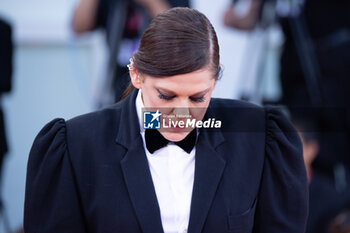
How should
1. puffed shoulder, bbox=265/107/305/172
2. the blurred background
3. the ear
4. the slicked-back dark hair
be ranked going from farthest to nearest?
the blurred background, puffed shoulder, bbox=265/107/305/172, the ear, the slicked-back dark hair

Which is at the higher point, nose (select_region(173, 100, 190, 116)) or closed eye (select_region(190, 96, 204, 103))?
closed eye (select_region(190, 96, 204, 103))

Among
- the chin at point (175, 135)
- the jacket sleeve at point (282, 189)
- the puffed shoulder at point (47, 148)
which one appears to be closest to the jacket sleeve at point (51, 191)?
the puffed shoulder at point (47, 148)

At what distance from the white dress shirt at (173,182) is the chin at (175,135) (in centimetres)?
4

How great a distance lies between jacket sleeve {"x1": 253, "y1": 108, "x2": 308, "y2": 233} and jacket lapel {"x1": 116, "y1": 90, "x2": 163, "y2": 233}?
0.28m

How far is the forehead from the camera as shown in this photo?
1005 mm

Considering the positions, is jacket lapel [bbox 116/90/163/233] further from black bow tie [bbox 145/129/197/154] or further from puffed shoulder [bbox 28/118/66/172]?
puffed shoulder [bbox 28/118/66/172]

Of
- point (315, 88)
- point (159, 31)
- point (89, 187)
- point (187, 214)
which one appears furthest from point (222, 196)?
point (315, 88)

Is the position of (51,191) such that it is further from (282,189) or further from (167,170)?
(282,189)

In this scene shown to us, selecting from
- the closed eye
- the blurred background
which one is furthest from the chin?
the blurred background

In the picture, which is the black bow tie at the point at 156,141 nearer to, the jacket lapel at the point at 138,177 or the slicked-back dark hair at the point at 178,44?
the jacket lapel at the point at 138,177

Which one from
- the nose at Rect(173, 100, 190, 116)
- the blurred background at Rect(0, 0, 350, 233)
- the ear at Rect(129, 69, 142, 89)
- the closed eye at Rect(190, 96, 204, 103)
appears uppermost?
the ear at Rect(129, 69, 142, 89)

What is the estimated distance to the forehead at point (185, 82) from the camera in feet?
3.30

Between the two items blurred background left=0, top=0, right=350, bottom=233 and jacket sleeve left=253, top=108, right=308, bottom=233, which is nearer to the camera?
jacket sleeve left=253, top=108, right=308, bottom=233

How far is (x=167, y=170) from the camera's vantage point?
3.86ft
